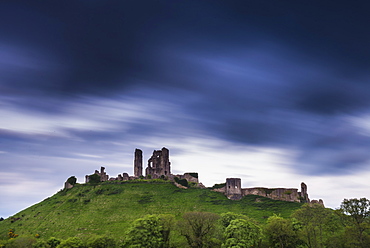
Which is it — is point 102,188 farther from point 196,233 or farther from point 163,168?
point 196,233

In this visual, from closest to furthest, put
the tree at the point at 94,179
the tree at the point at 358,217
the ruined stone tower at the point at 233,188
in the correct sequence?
the tree at the point at 358,217
the ruined stone tower at the point at 233,188
the tree at the point at 94,179

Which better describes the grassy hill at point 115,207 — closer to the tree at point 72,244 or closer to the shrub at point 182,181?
the shrub at point 182,181

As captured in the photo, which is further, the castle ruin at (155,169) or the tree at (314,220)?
the castle ruin at (155,169)

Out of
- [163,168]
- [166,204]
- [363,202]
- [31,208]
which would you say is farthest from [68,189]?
[363,202]

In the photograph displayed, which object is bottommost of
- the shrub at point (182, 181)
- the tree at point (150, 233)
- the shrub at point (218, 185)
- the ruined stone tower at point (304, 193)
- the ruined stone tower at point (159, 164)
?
the tree at point (150, 233)

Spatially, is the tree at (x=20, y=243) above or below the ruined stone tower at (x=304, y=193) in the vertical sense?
below

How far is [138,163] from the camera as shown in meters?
160

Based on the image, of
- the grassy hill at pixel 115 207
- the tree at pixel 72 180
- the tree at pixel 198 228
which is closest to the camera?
the tree at pixel 198 228

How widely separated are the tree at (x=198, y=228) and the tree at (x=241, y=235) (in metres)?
5.71

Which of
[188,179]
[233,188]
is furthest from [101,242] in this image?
[188,179]

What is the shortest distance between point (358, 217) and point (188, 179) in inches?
3980

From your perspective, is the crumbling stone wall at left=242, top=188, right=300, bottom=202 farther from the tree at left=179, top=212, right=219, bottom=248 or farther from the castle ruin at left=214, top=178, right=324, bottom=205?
the tree at left=179, top=212, right=219, bottom=248

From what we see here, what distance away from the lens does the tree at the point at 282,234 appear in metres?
68.3

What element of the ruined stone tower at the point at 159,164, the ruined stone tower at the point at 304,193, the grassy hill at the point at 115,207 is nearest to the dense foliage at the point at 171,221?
the grassy hill at the point at 115,207
